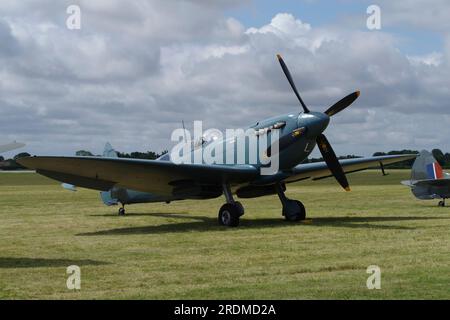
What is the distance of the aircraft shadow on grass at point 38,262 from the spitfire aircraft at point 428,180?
49.4ft

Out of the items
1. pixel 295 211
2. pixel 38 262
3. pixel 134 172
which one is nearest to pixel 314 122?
pixel 295 211

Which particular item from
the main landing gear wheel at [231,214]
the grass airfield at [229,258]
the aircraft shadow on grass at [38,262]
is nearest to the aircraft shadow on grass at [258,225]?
the grass airfield at [229,258]

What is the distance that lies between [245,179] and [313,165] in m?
2.76

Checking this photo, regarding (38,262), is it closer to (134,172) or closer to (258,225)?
(134,172)

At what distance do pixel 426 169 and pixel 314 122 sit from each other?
9291 mm

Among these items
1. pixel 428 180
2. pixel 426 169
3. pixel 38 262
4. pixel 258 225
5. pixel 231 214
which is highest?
pixel 426 169

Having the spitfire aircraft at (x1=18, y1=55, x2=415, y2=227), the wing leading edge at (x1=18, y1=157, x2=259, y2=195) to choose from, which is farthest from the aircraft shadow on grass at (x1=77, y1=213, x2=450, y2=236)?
the wing leading edge at (x1=18, y1=157, x2=259, y2=195)

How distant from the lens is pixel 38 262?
29.5 feet

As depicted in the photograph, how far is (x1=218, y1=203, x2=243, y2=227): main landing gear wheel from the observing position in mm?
14422

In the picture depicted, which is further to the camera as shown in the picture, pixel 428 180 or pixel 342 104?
pixel 428 180

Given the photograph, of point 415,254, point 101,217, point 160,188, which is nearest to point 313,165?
point 160,188

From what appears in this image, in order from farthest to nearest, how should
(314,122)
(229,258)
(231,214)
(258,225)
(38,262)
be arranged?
(258,225), (231,214), (314,122), (229,258), (38,262)

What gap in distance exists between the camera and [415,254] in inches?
365

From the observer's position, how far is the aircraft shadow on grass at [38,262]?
8.67m
